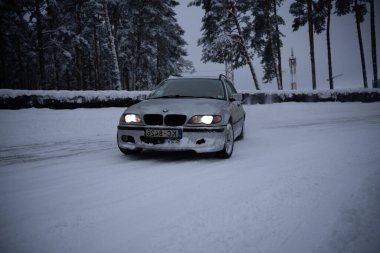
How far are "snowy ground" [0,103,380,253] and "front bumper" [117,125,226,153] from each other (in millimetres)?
257

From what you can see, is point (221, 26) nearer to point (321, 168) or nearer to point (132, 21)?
point (132, 21)

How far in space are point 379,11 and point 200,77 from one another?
27836 mm

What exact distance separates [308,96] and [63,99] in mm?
14701

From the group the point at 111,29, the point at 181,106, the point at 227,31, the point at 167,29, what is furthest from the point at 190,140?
the point at 167,29

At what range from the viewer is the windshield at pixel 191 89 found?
5.92 m

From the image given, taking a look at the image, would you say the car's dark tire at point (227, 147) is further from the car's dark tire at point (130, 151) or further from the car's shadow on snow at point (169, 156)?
the car's dark tire at point (130, 151)

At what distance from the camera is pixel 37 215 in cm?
270

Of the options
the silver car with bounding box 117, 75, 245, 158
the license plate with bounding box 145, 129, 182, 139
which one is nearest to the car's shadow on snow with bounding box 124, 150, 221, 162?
the silver car with bounding box 117, 75, 245, 158

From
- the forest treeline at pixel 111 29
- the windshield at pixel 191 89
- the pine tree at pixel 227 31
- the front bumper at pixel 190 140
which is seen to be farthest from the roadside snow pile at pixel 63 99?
the pine tree at pixel 227 31

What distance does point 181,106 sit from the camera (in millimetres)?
5012

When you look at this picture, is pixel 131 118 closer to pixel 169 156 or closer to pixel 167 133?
pixel 167 133

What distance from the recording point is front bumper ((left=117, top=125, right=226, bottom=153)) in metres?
4.69

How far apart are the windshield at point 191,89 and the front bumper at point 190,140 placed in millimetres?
1254

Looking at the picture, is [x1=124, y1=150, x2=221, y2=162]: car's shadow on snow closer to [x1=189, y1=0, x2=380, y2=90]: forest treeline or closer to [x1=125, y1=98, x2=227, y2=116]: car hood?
[x1=125, y1=98, x2=227, y2=116]: car hood
